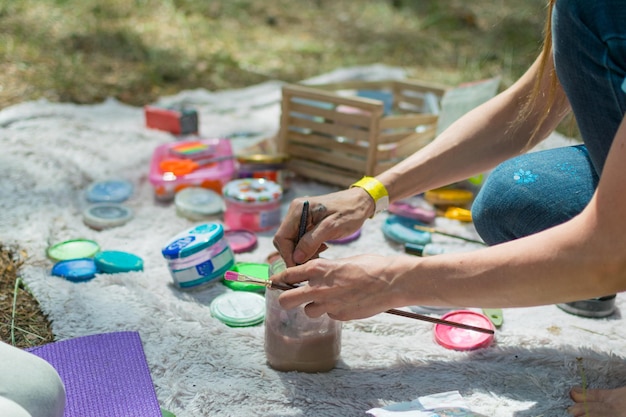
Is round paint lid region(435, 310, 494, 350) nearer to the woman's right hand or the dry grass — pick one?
the woman's right hand

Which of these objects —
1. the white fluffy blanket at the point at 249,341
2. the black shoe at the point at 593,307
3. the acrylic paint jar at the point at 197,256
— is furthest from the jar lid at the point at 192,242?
the black shoe at the point at 593,307

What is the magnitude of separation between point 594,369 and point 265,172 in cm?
103

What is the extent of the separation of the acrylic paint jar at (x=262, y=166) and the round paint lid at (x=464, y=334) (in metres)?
0.74

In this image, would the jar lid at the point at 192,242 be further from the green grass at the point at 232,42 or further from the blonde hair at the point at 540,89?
the green grass at the point at 232,42

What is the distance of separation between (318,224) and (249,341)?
1.03 ft

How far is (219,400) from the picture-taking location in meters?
1.16

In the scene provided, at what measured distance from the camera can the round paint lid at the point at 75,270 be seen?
1.50 metres

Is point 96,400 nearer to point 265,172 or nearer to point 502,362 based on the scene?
point 502,362

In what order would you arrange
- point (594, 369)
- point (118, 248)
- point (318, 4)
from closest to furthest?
point (594, 369)
point (118, 248)
point (318, 4)

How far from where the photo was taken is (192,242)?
56.9 inches

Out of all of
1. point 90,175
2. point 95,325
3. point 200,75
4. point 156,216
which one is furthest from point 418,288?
point 200,75

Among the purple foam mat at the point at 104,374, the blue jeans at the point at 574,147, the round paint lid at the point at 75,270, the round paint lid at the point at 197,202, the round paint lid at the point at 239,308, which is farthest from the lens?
the round paint lid at the point at 197,202

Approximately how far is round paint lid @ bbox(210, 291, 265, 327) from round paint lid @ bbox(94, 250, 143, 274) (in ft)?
0.76

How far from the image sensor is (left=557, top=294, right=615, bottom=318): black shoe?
1442mm
